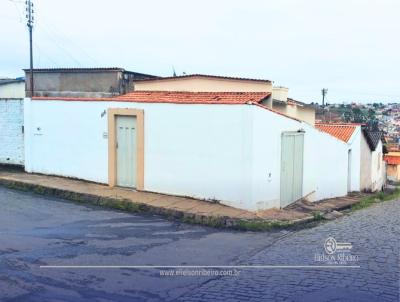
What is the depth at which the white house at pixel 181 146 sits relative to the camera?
10.7 meters

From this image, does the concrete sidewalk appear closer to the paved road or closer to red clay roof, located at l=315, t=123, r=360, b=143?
the paved road

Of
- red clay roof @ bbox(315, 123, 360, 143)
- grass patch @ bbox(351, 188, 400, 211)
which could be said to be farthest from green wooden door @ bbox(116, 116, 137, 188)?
red clay roof @ bbox(315, 123, 360, 143)

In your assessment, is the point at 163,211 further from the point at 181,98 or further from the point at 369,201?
the point at 369,201

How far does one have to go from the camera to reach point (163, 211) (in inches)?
406

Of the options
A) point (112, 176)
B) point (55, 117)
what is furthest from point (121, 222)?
point (55, 117)

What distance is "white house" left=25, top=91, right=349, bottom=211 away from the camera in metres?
10.7

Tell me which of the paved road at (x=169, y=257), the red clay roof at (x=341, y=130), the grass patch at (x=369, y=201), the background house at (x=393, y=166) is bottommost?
the background house at (x=393, y=166)

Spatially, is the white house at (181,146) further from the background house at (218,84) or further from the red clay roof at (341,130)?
the red clay roof at (341,130)

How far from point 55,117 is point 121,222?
212 inches

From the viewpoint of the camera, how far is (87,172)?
13.0 m

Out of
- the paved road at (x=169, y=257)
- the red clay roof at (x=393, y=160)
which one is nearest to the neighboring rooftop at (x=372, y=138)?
the paved road at (x=169, y=257)

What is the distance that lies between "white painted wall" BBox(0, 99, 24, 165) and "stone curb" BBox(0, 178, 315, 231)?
6.44 ft

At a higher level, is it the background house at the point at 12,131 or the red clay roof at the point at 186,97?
the red clay roof at the point at 186,97

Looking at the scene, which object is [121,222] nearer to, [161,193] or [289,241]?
[161,193]
